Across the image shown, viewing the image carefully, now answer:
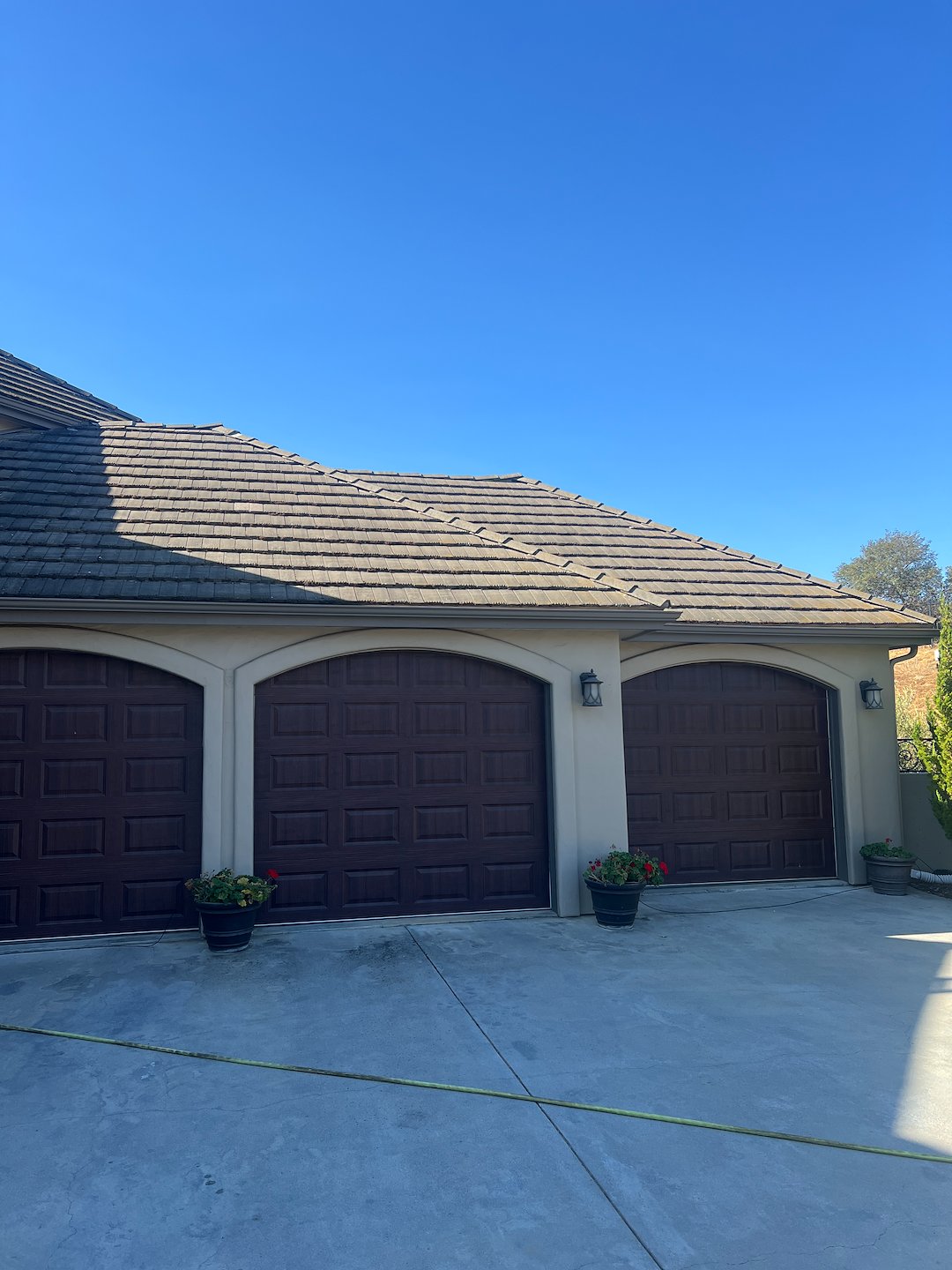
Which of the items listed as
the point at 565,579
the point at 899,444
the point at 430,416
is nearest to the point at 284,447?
the point at 565,579

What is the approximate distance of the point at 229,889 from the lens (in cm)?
631

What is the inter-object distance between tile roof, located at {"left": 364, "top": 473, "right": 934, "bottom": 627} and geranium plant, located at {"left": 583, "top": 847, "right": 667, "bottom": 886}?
2.75 metres

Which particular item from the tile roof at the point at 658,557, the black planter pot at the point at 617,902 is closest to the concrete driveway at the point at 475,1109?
the black planter pot at the point at 617,902

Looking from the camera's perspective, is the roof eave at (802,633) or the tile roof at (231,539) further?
the roof eave at (802,633)

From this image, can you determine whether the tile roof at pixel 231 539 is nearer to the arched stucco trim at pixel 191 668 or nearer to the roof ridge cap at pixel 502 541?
the roof ridge cap at pixel 502 541

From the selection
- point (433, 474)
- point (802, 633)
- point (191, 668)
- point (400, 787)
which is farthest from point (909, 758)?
point (191, 668)

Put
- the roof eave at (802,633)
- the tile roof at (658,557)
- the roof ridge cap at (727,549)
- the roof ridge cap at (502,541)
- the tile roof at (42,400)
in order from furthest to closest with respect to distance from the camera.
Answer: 1. the tile roof at (42,400)
2. the roof ridge cap at (727,549)
3. the tile roof at (658,557)
4. the roof eave at (802,633)
5. the roof ridge cap at (502,541)

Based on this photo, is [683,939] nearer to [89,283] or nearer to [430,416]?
[89,283]

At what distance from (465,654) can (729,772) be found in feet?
12.1

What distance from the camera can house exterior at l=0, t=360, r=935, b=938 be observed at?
6.82 metres

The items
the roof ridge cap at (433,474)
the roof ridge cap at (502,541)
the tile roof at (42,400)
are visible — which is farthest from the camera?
the roof ridge cap at (433,474)

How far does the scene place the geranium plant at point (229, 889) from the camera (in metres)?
6.27

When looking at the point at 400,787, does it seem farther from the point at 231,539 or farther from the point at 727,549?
the point at 727,549

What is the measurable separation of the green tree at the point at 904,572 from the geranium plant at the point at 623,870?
36.8m
